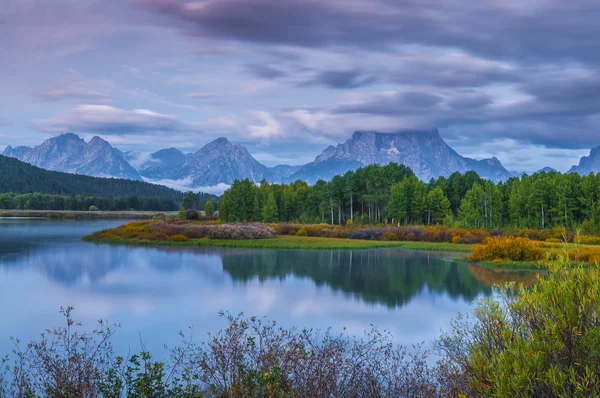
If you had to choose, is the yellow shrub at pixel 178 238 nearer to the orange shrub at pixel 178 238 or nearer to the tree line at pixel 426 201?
the orange shrub at pixel 178 238

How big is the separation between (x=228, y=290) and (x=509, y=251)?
74.9 feet

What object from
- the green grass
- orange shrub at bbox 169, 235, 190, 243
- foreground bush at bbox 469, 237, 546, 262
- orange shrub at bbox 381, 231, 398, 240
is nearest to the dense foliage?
orange shrub at bbox 169, 235, 190, 243

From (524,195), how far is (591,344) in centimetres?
7166

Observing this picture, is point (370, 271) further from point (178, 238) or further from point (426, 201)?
point (426, 201)

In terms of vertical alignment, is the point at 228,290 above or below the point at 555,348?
below

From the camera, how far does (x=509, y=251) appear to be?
135ft

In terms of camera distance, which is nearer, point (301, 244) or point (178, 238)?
point (301, 244)

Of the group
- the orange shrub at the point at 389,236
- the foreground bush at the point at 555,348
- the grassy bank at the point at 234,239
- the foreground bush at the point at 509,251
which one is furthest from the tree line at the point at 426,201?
the foreground bush at the point at 555,348

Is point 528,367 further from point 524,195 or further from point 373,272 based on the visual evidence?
point 524,195

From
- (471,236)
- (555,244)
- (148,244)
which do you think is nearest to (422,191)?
(471,236)

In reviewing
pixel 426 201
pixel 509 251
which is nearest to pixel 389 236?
pixel 426 201

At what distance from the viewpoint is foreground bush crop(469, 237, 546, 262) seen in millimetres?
40188

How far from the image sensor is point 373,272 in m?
37.5

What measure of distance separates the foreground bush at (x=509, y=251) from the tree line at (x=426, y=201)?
2382cm
